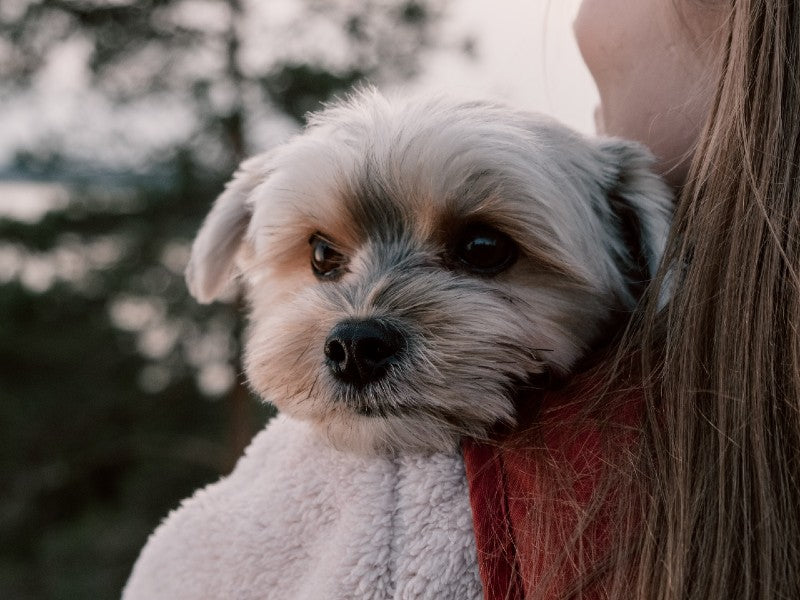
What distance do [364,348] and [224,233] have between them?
115cm

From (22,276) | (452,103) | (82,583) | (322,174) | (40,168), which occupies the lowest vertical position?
(82,583)

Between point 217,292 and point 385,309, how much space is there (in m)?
1.12

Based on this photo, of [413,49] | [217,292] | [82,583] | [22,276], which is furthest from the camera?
[82,583]

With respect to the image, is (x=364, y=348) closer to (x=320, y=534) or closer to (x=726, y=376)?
(x=320, y=534)

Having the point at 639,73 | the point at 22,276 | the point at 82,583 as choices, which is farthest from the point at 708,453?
the point at 82,583

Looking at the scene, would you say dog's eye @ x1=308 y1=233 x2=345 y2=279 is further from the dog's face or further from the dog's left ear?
the dog's left ear

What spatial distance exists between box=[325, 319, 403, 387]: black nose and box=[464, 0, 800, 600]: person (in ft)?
0.96

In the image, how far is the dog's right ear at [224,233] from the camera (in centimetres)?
300

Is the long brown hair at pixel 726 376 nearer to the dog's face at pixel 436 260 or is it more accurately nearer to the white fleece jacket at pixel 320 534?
the white fleece jacket at pixel 320 534

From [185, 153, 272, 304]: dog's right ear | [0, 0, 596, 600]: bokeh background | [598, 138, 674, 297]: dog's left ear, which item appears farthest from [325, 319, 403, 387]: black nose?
[0, 0, 596, 600]: bokeh background

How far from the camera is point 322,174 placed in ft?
8.00

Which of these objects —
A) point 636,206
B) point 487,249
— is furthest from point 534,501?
point 636,206

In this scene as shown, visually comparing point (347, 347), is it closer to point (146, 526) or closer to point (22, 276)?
point (22, 276)

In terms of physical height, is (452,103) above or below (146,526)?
above
